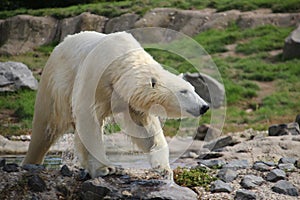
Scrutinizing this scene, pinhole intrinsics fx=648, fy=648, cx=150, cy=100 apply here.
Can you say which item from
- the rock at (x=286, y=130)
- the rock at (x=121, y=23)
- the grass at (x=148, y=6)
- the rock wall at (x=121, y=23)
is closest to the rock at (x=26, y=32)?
the rock wall at (x=121, y=23)

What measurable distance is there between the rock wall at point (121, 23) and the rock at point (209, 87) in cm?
547

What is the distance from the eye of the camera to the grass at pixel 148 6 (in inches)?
780

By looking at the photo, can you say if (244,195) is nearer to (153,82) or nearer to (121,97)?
(153,82)

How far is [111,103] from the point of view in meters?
5.75

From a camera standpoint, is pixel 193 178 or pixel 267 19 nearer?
pixel 193 178

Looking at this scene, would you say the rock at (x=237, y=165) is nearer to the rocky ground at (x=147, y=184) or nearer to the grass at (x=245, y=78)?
the rocky ground at (x=147, y=184)

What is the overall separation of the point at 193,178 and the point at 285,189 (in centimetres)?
83

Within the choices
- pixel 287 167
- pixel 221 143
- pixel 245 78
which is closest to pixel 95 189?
pixel 287 167

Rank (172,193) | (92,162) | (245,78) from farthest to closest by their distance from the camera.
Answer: (245,78) < (92,162) < (172,193)

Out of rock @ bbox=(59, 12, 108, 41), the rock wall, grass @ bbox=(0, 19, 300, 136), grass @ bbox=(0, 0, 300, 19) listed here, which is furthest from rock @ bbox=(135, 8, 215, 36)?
rock @ bbox=(59, 12, 108, 41)

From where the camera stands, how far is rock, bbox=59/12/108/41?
20.2 meters

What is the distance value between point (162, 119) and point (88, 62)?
2.99 ft

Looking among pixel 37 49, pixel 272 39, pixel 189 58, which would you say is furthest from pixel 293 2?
pixel 189 58

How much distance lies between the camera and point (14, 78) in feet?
49.5
